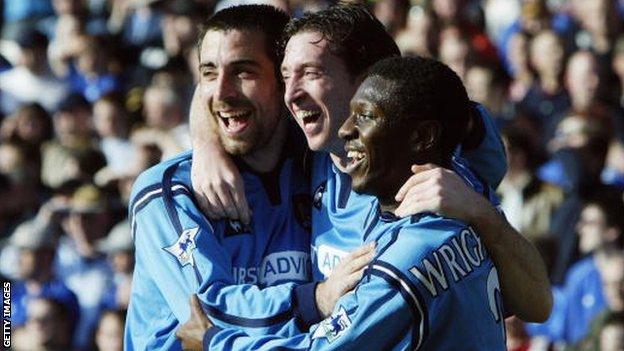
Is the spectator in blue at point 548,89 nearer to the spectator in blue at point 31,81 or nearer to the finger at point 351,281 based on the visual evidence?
the spectator in blue at point 31,81

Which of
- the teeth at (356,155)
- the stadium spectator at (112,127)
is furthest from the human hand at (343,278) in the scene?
the stadium spectator at (112,127)

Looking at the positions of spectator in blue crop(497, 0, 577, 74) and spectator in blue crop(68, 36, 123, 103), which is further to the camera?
spectator in blue crop(68, 36, 123, 103)

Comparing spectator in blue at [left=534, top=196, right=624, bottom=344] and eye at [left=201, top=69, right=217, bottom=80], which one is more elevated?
eye at [left=201, top=69, right=217, bottom=80]

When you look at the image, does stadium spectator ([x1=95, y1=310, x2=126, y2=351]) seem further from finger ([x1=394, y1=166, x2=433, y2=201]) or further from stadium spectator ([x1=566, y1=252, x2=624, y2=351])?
finger ([x1=394, y1=166, x2=433, y2=201])

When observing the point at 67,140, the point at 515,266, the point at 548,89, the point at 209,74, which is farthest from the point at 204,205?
the point at 67,140

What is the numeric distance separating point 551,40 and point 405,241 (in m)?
6.30

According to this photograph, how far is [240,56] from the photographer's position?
6.42 m

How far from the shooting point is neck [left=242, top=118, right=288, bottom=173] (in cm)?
658

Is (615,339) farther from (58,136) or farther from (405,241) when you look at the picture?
(58,136)

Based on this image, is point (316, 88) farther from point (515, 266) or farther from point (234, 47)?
point (515, 266)

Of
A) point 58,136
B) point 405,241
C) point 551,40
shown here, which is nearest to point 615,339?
point 551,40

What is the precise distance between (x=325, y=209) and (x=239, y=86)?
53 cm

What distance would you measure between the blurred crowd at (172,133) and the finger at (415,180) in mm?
4171

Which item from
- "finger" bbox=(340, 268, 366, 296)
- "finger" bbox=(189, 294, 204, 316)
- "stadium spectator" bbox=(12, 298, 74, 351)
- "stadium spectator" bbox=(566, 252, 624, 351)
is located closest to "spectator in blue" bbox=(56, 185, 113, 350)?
"stadium spectator" bbox=(12, 298, 74, 351)
